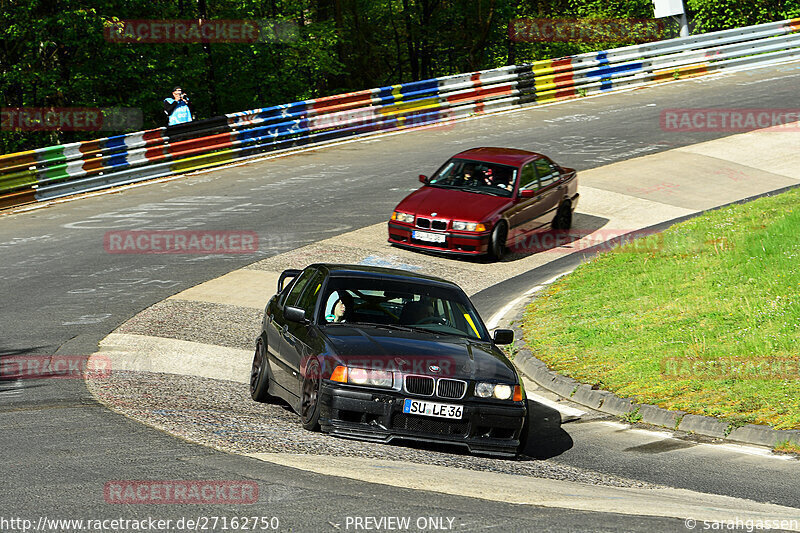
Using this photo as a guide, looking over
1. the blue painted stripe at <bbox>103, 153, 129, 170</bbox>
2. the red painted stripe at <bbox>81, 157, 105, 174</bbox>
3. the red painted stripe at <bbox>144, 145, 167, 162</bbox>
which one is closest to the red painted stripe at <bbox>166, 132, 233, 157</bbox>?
the red painted stripe at <bbox>144, 145, 167, 162</bbox>

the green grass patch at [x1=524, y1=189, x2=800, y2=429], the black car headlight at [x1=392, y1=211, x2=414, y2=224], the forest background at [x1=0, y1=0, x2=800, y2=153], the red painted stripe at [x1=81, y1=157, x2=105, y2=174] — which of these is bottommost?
the green grass patch at [x1=524, y1=189, x2=800, y2=429]

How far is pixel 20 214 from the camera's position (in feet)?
68.0

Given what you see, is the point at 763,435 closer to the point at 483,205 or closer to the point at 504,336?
the point at 504,336

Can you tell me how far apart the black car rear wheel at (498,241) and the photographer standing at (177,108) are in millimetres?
9763

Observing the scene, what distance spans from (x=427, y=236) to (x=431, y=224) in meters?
0.23

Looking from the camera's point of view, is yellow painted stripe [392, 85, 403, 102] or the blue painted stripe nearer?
the blue painted stripe

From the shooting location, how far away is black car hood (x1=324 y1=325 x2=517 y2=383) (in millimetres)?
8516

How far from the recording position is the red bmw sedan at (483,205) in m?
17.7

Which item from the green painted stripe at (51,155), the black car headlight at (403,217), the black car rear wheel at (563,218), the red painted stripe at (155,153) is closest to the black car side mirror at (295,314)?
the black car headlight at (403,217)

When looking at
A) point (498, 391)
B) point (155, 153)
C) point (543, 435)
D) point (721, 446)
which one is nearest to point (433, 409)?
point (498, 391)

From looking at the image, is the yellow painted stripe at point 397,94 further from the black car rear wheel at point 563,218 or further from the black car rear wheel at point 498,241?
the black car rear wheel at point 498,241

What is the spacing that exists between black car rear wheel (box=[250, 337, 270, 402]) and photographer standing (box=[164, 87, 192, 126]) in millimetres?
14850

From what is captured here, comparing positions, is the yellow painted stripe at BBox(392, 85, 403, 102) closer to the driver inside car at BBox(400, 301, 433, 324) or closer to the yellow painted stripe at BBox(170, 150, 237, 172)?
the yellow painted stripe at BBox(170, 150, 237, 172)

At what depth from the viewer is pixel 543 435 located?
9.88 metres
